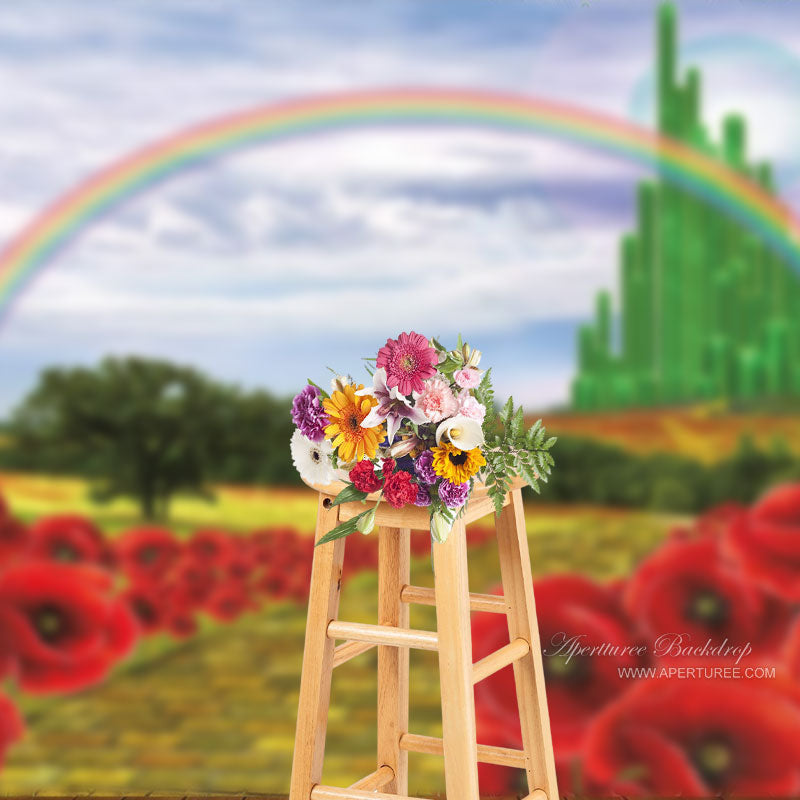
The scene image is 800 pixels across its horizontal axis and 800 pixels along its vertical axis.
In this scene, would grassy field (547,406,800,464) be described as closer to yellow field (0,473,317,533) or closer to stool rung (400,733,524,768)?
yellow field (0,473,317,533)

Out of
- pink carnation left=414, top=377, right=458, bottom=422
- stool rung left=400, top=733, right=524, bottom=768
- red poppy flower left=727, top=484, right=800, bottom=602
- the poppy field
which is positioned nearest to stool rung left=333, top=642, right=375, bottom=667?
stool rung left=400, top=733, right=524, bottom=768

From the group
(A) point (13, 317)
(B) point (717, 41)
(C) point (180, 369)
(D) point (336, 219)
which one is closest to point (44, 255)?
(A) point (13, 317)

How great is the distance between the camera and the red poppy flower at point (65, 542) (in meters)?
2.96

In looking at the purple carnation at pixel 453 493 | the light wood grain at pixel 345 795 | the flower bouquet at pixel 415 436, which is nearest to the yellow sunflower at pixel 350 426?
the flower bouquet at pixel 415 436

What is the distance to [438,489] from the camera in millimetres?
1355

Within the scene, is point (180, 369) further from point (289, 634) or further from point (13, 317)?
point (289, 634)

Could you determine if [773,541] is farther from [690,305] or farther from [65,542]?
[65,542]

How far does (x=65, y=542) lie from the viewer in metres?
2.98

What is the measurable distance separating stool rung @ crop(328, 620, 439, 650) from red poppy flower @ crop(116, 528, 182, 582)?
5.32ft

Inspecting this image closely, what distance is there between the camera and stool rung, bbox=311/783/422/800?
1.44 meters

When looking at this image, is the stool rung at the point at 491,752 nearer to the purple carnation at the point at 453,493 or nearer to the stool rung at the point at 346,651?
the stool rung at the point at 346,651

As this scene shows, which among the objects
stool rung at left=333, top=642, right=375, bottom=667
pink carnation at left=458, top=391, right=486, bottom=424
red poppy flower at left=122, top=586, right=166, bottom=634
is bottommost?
red poppy flower at left=122, top=586, right=166, bottom=634

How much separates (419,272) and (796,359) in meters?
1.12

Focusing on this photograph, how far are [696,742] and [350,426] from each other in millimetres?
1819
